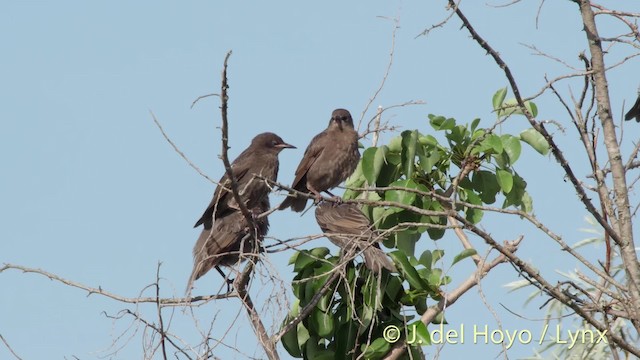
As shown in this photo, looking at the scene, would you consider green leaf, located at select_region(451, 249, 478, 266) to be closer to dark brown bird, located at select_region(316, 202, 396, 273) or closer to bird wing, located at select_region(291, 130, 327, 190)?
dark brown bird, located at select_region(316, 202, 396, 273)

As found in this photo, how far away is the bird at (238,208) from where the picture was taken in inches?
306

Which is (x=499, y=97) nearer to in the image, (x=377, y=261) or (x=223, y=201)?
(x=377, y=261)

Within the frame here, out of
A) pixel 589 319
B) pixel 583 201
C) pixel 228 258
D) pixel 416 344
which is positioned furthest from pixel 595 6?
pixel 228 258

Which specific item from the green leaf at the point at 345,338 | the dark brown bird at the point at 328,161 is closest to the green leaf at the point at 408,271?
the green leaf at the point at 345,338

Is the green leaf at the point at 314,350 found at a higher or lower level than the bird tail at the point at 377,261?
lower

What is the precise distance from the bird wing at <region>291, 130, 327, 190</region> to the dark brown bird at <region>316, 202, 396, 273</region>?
1023 millimetres

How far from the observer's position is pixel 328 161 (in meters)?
8.89

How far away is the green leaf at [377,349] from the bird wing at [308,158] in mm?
3131

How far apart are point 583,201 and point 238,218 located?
381 cm

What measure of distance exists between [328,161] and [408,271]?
9.76ft

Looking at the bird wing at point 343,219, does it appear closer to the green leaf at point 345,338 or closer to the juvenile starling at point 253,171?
the juvenile starling at point 253,171

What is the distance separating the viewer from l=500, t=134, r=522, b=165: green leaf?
621 cm

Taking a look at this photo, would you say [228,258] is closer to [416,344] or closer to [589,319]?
[416,344]

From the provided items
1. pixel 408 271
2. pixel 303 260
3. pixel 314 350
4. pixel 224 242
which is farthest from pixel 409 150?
pixel 224 242
